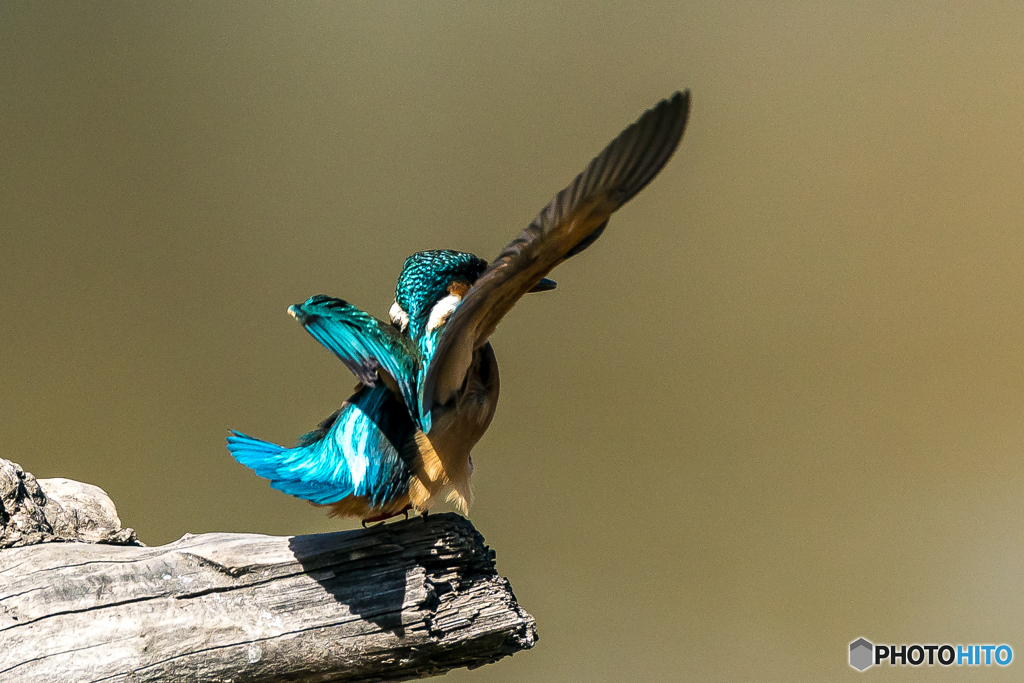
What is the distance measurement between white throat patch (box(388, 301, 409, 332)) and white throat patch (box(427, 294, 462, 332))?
0.13 feet

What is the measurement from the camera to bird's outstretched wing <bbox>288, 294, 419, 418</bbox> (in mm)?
1146

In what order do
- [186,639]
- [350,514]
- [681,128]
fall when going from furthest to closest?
1. [350,514]
2. [186,639]
3. [681,128]

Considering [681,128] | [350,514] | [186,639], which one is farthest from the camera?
[350,514]

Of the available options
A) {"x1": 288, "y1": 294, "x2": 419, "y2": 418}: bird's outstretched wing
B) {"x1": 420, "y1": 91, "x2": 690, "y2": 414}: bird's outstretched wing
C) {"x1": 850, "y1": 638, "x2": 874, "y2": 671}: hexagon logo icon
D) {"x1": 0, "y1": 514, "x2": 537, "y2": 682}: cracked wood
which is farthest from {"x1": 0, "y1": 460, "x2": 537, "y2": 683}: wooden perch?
{"x1": 850, "y1": 638, "x2": 874, "y2": 671}: hexagon logo icon

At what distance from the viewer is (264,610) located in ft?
3.81

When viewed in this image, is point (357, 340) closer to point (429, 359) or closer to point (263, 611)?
point (429, 359)

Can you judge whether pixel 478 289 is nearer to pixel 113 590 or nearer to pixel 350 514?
pixel 350 514

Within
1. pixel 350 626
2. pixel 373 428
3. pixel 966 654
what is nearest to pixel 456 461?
pixel 373 428

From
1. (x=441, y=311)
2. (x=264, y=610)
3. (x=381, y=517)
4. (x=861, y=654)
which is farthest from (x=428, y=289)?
(x=861, y=654)

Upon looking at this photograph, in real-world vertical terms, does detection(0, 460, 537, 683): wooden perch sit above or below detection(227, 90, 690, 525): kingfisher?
below

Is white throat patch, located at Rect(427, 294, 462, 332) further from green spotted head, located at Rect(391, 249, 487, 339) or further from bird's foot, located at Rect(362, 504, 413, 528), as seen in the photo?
bird's foot, located at Rect(362, 504, 413, 528)

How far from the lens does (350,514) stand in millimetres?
1253

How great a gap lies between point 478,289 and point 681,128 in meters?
0.28

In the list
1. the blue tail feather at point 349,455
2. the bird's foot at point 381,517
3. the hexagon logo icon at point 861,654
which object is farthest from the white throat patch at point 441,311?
the hexagon logo icon at point 861,654
